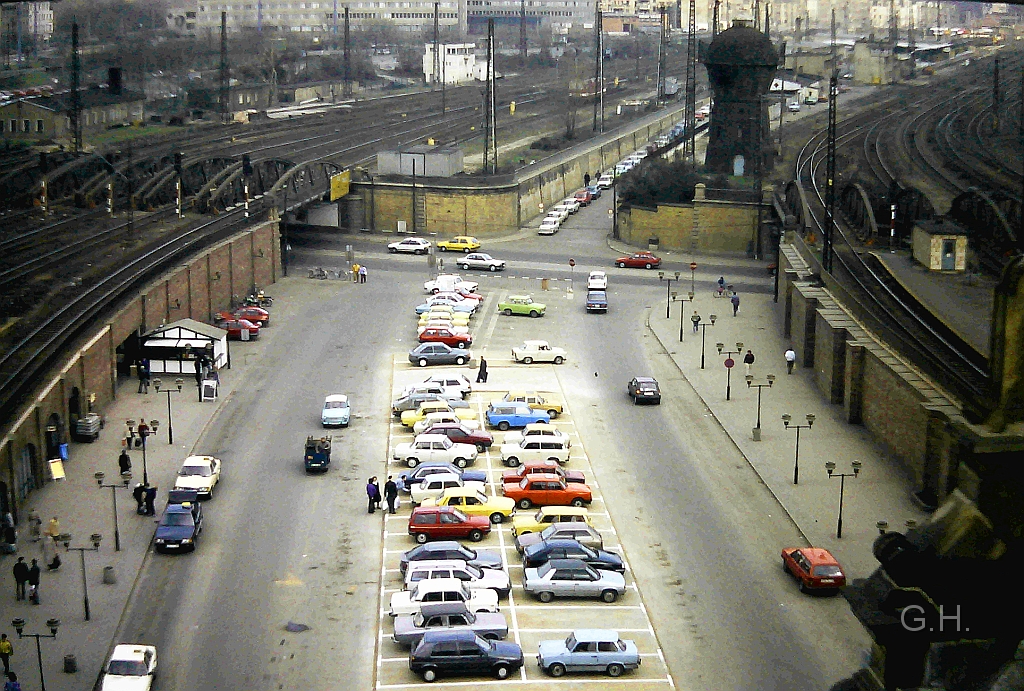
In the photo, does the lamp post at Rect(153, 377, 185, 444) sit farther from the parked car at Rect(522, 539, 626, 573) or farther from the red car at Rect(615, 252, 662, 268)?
the red car at Rect(615, 252, 662, 268)

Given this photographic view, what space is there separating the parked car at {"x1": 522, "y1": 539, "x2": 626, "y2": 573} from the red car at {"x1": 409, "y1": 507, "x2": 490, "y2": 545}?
1976mm

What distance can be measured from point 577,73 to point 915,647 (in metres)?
114

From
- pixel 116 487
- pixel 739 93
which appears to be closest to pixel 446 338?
pixel 116 487

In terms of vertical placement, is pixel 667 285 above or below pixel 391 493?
above

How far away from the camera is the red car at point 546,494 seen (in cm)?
2977

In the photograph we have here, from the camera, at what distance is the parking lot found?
22.1 meters

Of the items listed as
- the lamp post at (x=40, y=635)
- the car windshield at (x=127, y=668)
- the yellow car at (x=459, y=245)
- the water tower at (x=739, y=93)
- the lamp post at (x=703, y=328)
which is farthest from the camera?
the water tower at (x=739, y=93)

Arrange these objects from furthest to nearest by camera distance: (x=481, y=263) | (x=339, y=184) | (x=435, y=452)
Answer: (x=339, y=184)
(x=481, y=263)
(x=435, y=452)

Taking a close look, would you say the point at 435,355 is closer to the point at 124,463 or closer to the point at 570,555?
the point at 124,463

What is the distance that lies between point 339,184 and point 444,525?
3568cm

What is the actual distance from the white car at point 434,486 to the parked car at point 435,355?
11635 millimetres

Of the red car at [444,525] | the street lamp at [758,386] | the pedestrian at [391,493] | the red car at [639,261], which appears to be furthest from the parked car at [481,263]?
the red car at [444,525]

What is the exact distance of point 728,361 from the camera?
39.1 meters

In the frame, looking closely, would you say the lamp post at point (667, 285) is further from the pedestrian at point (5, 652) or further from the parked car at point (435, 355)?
the pedestrian at point (5, 652)
